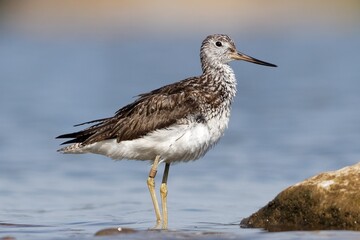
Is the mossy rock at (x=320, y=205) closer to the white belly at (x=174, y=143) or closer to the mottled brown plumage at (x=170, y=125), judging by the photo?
the white belly at (x=174, y=143)

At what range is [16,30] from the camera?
46.1 m

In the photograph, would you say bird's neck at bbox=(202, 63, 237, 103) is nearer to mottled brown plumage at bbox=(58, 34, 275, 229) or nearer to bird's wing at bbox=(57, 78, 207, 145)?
mottled brown plumage at bbox=(58, 34, 275, 229)

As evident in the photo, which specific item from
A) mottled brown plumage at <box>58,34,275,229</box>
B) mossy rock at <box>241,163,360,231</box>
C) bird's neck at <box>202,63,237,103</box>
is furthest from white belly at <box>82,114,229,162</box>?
mossy rock at <box>241,163,360,231</box>

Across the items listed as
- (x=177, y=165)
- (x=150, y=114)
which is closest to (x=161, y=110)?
(x=150, y=114)

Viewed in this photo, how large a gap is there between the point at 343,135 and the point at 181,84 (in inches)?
324

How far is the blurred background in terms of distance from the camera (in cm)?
1330

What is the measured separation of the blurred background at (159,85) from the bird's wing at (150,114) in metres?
1.16

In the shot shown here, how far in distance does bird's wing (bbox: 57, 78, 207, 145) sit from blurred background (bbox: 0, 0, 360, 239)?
1.16 m

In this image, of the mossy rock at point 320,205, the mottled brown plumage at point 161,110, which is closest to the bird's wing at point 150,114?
the mottled brown plumage at point 161,110

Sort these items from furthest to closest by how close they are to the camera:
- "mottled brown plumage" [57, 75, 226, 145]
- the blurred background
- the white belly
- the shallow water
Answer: the blurred background, the shallow water, "mottled brown plumage" [57, 75, 226, 145], the white belly

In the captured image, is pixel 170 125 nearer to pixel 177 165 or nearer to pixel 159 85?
pixel 177 165

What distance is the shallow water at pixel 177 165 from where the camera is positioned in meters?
12.2

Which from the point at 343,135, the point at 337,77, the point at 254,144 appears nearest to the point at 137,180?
the point at 254,144

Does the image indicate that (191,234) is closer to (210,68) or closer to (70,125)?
(210,68)
